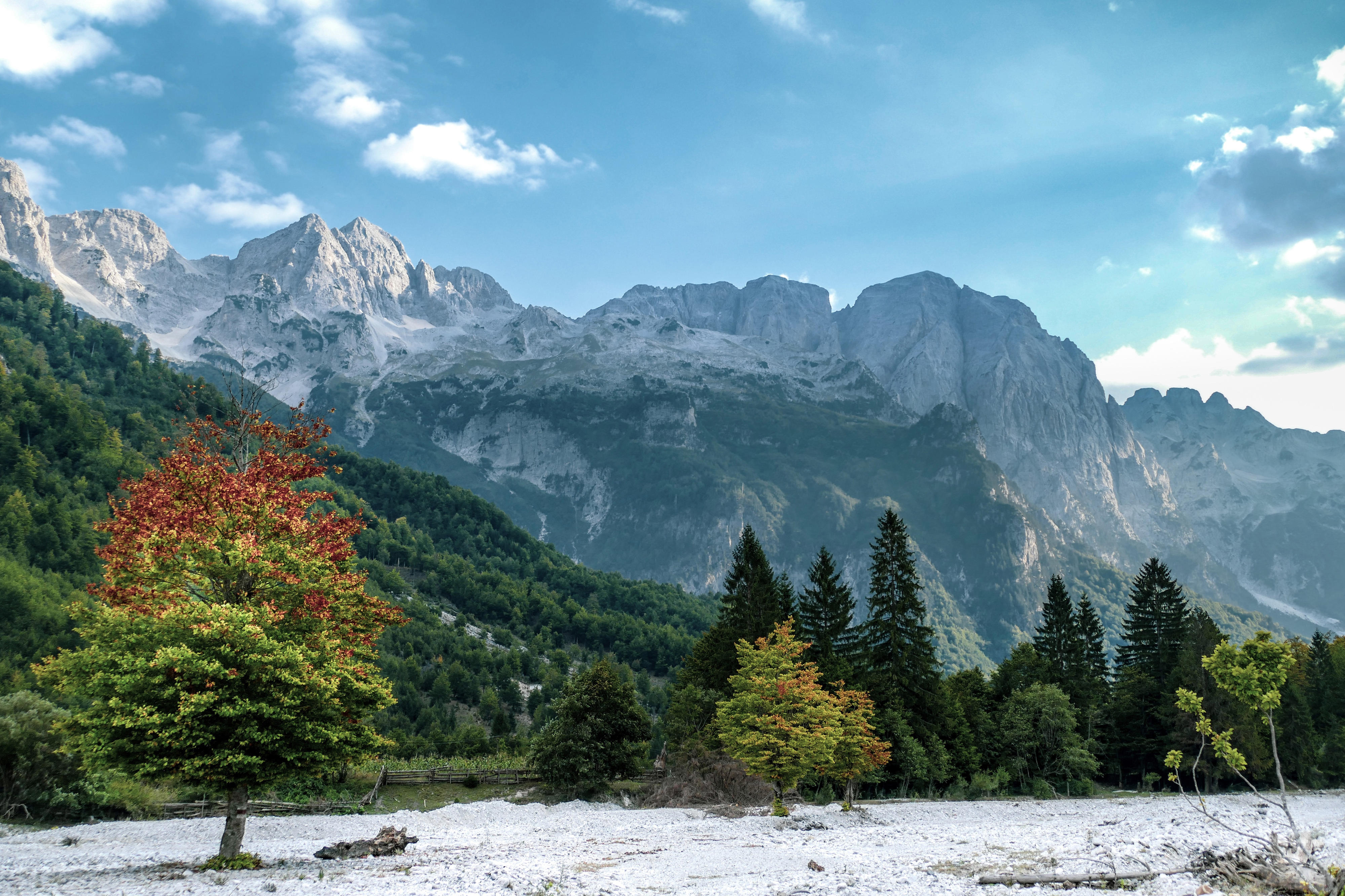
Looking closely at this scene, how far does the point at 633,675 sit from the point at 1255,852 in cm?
13768

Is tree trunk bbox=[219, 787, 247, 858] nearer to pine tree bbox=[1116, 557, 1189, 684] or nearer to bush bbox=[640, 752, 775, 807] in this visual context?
bush bbox=[640, 752, 775, 807]

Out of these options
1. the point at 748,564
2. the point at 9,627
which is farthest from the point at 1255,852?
the point at 9,627

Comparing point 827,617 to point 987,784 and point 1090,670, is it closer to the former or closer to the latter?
point 987,784

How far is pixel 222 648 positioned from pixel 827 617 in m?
58.7

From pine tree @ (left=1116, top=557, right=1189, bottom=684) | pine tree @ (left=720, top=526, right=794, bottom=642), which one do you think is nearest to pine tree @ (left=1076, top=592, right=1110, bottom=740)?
pine tree @ (left=1116, top=557, right=1189, bottom=684)

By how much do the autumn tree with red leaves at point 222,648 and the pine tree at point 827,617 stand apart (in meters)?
49.0

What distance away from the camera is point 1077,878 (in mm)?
19516

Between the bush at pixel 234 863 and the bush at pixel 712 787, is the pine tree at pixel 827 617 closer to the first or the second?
the bush at pixel 712 787

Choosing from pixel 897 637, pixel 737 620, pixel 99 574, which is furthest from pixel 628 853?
pixel 99 574

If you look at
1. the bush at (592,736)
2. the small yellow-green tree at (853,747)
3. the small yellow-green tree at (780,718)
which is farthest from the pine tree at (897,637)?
the bush at (592,736)

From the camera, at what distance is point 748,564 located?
7375 centimetres

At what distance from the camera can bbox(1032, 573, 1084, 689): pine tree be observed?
86125 mm

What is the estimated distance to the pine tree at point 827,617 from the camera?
68812mm

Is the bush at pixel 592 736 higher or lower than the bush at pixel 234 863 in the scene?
lower
